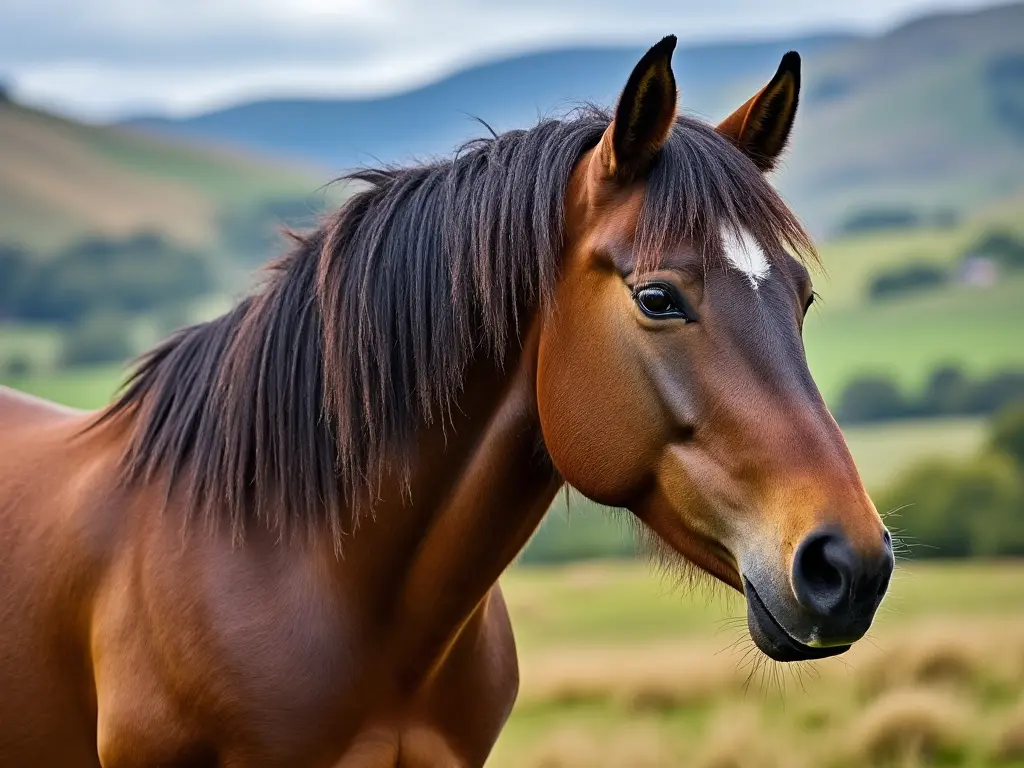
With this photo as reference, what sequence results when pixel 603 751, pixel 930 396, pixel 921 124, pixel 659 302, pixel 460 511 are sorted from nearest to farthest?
pixel 659 302
pixel 460 511
pixel 603 751
pixel 930 396
pixel 921 124

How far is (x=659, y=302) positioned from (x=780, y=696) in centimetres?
419

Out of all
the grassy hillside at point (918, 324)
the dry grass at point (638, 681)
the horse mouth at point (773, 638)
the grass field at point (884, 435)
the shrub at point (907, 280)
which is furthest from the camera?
the shrub at point (907, 280)

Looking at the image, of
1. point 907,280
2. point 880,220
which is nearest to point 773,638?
point 907,280

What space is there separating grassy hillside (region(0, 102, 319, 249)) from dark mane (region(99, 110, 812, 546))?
3061 centimetres

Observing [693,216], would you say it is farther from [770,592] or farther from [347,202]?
[347,202]

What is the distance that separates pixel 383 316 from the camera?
106 inches

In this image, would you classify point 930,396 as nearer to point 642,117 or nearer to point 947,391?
point 947,391

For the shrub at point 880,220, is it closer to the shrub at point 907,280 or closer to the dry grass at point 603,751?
the shrub at point 907,280

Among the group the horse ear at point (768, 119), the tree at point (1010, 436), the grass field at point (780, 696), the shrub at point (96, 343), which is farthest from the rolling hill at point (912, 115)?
the horse ear at point (768, 119)

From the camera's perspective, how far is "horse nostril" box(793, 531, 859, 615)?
2020 mm

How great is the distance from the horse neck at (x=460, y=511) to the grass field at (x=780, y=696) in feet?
9.14

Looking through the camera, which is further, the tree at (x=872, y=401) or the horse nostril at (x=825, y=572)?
A: the tree at (x=872, y=401)

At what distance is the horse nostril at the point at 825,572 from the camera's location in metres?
2.02

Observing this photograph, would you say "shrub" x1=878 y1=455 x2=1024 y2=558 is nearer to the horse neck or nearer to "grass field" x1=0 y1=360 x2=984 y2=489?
"grass field" x1=0 y1=360 x2=984 y2=489
